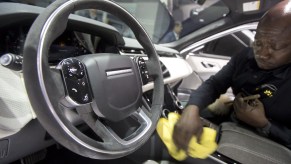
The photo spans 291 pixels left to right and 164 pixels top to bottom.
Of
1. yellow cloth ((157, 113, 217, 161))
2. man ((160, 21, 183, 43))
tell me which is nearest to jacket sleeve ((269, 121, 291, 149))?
yellow cloth ((157, 113, 217, 161))

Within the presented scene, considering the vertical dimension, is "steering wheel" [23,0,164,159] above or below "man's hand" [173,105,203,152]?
above

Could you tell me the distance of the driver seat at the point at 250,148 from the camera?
39.8 inches

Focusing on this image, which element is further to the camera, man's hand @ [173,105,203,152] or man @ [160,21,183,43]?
man @ [160,21,183,43]

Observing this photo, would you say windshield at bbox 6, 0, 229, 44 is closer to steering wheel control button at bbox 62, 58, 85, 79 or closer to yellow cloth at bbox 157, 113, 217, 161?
yellow cloth at bbox 157, 113, 217, 161

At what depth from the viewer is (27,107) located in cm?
72

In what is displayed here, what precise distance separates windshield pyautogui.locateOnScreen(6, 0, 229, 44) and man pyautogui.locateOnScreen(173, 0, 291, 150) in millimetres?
853

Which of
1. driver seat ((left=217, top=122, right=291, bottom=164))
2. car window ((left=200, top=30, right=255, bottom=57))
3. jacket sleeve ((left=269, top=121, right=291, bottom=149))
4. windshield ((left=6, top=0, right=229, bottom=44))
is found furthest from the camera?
car window ((left=200, top=30, right=255, bottom=57))

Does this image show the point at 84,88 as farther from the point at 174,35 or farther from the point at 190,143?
the point at 174,35

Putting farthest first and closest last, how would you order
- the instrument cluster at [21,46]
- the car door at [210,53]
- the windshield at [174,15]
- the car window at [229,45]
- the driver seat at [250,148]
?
the car window at [229,45], the car door at [210,53], the windshield at [174,15], the driver seat at [250,148], the instrument cluster at [21,46]

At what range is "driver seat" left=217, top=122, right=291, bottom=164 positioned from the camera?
1010mm

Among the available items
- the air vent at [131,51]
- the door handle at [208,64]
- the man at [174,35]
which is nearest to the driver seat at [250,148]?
the air vent at [131,51]

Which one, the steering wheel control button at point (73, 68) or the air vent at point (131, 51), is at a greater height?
the steering wheel control button at point (73, 68)

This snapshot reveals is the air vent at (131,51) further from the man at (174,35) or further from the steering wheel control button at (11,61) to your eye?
the man at (174,35)

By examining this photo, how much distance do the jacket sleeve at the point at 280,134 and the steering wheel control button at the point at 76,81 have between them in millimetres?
830
